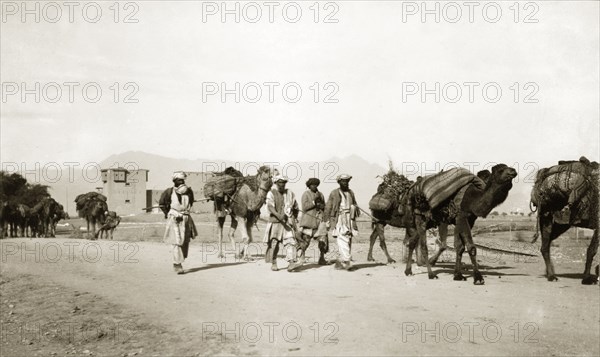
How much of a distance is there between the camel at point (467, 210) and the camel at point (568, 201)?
4.31ft

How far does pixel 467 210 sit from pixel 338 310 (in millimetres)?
4446

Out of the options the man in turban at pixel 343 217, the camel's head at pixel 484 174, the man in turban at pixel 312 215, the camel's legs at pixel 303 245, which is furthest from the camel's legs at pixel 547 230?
the camel's legs at pixel 303 245

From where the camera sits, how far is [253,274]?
43.5ft

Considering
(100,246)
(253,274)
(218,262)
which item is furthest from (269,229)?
(100,246)

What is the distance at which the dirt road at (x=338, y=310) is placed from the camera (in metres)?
7.84

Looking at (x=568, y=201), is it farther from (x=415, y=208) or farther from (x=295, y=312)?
(x=295, y=312)

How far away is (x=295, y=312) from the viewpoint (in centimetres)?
935

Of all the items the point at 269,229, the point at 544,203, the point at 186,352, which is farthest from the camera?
the point at 269,229

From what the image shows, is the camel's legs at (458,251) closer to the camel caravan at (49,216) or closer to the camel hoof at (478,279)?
the camel hoof at (478,279)

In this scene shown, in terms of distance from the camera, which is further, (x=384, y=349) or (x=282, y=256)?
(x=282, y=256)

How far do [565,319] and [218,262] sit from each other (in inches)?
373

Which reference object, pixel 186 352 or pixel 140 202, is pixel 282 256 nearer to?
pixel 186 352

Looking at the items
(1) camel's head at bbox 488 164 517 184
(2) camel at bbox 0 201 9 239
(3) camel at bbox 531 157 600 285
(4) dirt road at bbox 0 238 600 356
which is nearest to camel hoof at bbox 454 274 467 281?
(4) dirt road at bbox 0 238 600 356

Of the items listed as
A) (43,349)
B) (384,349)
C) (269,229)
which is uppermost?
(269,229)
